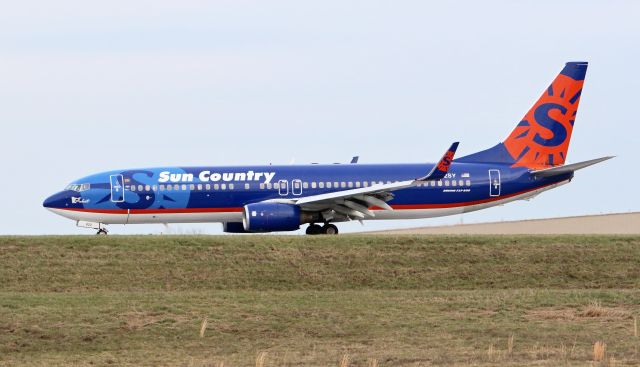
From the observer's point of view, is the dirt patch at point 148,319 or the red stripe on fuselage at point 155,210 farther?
the red stripe on fuselage at point 155,210

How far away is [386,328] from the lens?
89.2 ft

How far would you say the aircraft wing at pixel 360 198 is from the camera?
4428 cm

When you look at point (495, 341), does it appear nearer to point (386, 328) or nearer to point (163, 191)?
point (386, 328)

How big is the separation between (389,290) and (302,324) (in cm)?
591

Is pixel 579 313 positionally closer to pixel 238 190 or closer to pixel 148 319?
pixel 148 319

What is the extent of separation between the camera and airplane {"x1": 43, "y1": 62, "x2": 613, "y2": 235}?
45406 millimetres

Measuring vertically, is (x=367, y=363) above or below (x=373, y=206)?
below

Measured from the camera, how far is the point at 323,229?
154 feet

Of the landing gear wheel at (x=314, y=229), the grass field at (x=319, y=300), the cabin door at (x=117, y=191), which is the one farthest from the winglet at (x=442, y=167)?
the cabin door at (x=117, y=191)

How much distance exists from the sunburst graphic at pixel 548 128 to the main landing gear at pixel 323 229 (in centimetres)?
815

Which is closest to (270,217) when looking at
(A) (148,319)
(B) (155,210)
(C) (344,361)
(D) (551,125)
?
(B) (155,210)

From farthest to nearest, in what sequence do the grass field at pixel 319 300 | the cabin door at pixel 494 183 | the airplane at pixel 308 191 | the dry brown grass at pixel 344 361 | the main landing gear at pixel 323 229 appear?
the cabin door at pixel 494 183, the main landing gear at pixel 323 229, the airplane at pixel 308 191, the grass field at pixel 319 300, the dry brown grass at pixel 344 361

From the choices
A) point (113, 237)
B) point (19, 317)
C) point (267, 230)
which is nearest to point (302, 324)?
point (19, 317)

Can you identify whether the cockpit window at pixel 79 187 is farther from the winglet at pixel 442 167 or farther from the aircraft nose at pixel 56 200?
the winglet at pixel 442 167
